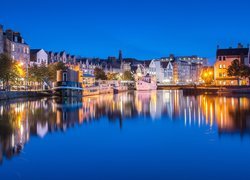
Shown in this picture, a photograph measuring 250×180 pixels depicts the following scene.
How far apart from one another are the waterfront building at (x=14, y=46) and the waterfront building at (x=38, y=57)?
5.65 m

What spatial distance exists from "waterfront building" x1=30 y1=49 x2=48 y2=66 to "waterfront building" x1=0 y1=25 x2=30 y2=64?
18.5 ft

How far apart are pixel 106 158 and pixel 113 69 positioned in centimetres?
16141

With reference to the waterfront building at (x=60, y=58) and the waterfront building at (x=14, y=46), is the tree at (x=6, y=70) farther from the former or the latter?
the waterfront building at (x=60, y=58)

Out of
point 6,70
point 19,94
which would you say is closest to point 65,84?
point 19,94

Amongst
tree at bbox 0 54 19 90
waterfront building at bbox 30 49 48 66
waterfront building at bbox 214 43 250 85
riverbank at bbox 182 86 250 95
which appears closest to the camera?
tree at bbox 0 54 19 90

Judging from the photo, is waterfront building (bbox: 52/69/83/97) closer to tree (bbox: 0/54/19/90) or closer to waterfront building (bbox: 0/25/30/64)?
tree (bbox: 0/54/19/90)

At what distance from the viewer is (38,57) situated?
104 m

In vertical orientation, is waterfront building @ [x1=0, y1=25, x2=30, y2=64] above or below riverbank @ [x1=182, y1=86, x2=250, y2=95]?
above

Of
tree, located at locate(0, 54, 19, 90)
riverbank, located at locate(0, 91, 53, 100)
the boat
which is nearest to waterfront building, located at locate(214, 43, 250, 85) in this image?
the boat

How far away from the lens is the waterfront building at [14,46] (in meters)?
83.6

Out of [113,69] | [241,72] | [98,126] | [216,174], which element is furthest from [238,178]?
[113,69]

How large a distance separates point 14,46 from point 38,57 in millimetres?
15434

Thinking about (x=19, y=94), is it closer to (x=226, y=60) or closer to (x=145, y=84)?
(x=226, y=60)

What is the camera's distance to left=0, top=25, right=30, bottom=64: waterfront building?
8362 centimetres
